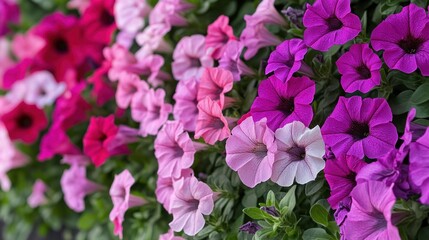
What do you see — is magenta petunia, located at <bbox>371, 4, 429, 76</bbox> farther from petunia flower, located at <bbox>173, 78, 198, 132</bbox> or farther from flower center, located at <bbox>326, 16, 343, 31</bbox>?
petunia flower, located at <bbox>173, 78, 198, 132</bbox>

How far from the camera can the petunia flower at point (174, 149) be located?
101 cm

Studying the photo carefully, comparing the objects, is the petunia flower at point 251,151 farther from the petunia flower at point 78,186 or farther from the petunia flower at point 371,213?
the petunia flower at point 78,186

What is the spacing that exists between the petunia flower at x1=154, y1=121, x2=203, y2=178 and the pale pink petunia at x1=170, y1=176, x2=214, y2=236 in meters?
0.03

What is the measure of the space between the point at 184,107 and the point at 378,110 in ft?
1.22

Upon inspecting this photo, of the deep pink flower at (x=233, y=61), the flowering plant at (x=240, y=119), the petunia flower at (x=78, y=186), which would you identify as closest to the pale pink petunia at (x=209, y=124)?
the flowering plant at (x=240, y=119)

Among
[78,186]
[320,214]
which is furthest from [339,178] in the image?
[78,186]

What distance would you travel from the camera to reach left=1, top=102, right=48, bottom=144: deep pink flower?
1513mm

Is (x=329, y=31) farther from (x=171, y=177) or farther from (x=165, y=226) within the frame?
(x=165, y=226)

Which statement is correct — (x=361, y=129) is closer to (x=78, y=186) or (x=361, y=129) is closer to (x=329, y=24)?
(x=329, y=24)

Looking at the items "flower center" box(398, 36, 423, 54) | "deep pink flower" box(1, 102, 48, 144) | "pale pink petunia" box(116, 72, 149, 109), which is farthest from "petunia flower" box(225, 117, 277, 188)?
"deep pink flower" box(1, 102, 48, 144)

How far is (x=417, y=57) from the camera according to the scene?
849mm

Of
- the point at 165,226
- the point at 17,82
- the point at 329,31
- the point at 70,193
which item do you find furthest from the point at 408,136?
the point at 17,82

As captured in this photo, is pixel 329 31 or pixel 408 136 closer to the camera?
pixel 408 136

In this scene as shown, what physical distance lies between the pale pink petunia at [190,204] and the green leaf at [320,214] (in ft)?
0.54
